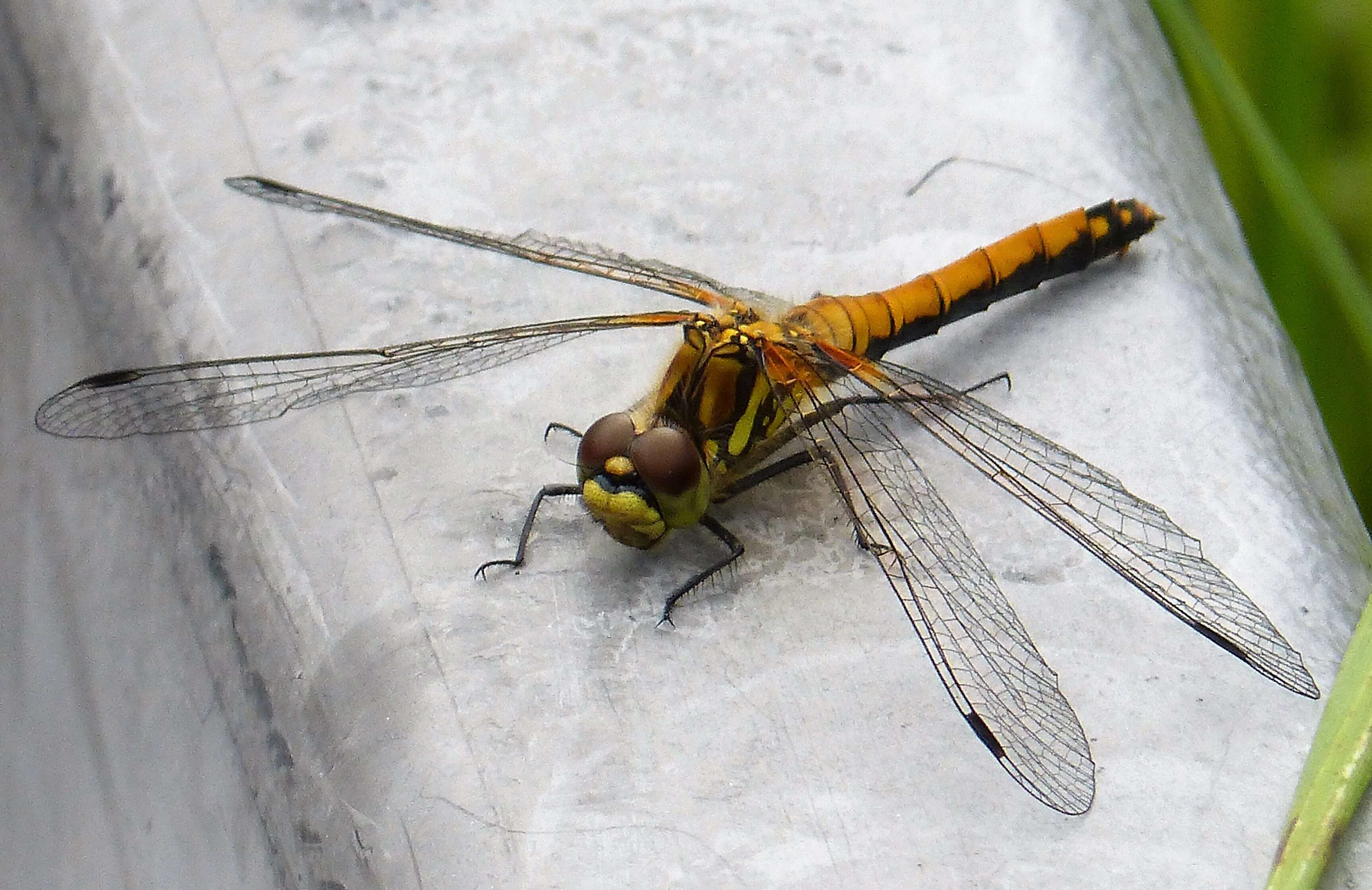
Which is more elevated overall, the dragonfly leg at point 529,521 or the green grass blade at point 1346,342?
the green grass blade at point 1346,342

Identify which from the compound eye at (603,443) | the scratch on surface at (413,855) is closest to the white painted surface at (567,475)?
the scratch on surface at (413,855)

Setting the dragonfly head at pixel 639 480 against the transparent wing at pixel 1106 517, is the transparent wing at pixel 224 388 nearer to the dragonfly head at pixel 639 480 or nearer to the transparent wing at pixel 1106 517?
the dragonfly head at pixel 639 480

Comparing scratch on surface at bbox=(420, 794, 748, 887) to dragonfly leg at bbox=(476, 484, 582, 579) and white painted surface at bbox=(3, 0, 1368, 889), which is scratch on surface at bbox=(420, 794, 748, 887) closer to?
white painted surface at bbox=(3, 0, 1368, 889)

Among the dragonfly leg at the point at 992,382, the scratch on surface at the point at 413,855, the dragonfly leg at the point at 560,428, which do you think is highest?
the dragonfly leg at the point at 992,382

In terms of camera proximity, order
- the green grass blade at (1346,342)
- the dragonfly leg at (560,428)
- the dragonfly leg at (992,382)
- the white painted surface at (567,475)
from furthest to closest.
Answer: the dragonfly leg at (992,382) → the dragonfly leg at (560,428) → the white painted surface at (567,475) → the green grass blade at (1346,342)

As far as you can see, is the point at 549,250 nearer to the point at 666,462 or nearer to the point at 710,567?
the point at 666,462

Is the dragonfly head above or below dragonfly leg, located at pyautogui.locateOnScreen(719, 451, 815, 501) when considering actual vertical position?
above

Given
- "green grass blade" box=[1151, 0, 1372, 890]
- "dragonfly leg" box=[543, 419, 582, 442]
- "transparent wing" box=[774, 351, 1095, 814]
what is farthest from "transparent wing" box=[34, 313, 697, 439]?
"green grass blade" box=[1151, 0, 1372, 890]

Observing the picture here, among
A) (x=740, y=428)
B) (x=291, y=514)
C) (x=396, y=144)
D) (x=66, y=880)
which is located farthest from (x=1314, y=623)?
(x=66, y=880)
